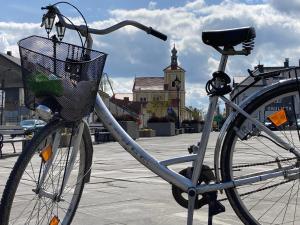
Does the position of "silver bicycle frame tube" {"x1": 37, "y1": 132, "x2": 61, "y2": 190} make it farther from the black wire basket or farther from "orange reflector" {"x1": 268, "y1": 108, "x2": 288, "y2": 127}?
"orange reflector" {"x1": 268, "y1": 108, "x2": 288, "y2": 127}

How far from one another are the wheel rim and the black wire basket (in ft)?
0.83

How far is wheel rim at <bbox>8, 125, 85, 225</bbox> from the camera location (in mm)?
3645

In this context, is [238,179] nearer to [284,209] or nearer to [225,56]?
[225,56]

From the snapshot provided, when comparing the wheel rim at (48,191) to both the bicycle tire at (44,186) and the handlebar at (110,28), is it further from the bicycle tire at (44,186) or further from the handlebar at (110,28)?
the handlebar at (110,28)

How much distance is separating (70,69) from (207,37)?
100 cm

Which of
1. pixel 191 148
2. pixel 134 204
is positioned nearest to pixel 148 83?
pixel 134 204

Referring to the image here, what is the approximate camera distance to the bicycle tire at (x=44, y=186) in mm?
3389

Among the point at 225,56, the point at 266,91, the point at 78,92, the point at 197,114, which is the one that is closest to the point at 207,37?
the point at 225,56

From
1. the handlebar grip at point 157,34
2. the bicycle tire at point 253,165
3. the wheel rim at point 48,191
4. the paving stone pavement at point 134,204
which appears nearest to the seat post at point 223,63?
the bicycle tire at point 253,165

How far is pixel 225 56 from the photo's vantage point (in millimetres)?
3916

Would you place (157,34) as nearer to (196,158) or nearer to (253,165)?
(196,158)

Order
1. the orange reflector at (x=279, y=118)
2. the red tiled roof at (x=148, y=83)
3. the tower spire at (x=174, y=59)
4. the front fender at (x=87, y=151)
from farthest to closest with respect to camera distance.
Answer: the red tiled roof at (x=148, y=83) < the tower spire at (x=174, y=59) < the front fender at (x=87, y=151) < the orange reflector at (x=279, y=118)

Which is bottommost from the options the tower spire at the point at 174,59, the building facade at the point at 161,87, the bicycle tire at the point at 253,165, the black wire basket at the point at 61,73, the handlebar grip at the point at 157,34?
the bicycle tire at the point at 253,165

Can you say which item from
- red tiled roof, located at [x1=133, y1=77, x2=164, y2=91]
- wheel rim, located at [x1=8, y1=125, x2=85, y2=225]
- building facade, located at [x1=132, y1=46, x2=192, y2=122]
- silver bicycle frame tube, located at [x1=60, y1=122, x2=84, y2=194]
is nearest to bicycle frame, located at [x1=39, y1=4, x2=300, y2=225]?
silver bicycle frame tube, located at [x1=60, y1=122, x2=84, y2=194]
